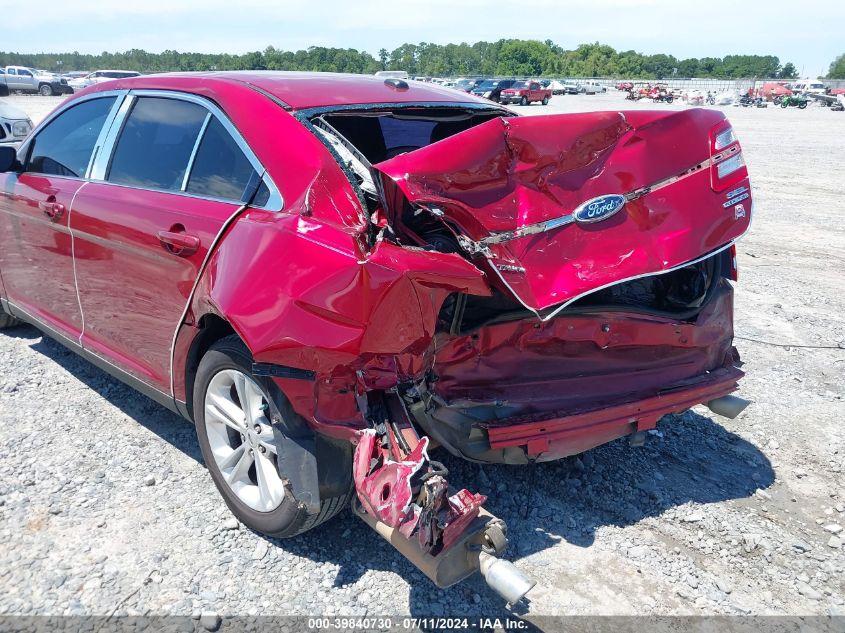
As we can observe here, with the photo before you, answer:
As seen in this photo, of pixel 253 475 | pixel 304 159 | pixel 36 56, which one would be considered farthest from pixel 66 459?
pixel 36 56

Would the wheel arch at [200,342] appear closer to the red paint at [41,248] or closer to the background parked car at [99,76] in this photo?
the red paint at [41,248]

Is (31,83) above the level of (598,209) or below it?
below

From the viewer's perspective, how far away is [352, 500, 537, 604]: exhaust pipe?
2117mm

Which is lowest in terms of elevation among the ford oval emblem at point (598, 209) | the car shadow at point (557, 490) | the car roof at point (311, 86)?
the car shadow at point (557, 490)

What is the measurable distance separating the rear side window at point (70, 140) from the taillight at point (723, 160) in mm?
3076

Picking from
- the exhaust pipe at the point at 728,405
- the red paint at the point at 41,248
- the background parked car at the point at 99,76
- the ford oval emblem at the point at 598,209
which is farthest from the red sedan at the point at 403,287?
the background parked car at the point at 99,76

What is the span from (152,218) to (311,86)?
955 mm

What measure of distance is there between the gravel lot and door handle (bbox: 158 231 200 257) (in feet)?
3.81

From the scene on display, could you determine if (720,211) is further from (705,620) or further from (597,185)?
(705,620)

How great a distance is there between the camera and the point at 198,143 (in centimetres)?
305

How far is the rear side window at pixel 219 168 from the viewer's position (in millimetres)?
2764

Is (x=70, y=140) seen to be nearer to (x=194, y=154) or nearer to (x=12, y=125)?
(x=194, y=154)

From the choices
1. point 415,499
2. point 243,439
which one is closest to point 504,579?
point 415,499

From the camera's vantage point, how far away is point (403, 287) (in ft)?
7.26
